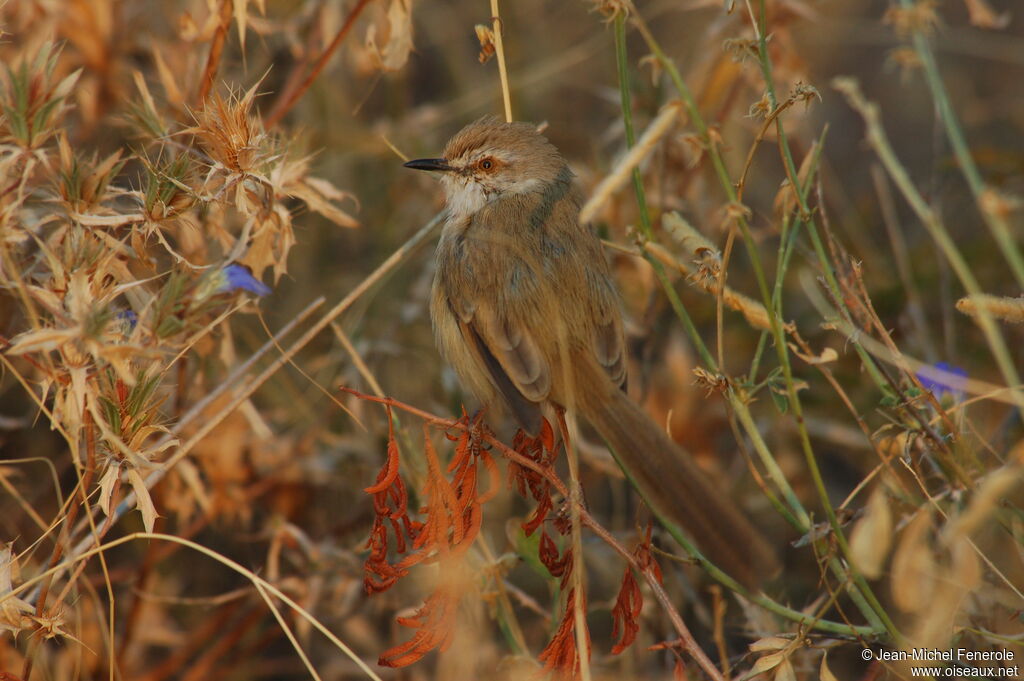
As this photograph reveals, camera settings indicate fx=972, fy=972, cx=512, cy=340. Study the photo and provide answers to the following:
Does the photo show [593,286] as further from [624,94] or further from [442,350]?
[624,94]

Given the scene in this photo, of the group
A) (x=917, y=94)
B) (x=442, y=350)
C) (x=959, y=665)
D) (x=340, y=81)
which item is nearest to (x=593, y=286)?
(x=442, y=350)

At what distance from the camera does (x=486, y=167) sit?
3.90 m

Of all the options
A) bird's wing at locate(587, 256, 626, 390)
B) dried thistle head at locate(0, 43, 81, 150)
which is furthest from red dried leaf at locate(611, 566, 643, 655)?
dried thistle head at locate(0, 43, 81, 150)

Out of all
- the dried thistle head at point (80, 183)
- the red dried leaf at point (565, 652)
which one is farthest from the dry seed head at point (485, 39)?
the red dried leaf at point (565, 652)

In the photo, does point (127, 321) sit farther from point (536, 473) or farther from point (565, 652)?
point (565, 652)

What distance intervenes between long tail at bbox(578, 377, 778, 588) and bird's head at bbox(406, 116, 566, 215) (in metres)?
1.27

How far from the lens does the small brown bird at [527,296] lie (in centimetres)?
316

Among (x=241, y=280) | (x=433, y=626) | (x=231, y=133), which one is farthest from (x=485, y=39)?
(x=433, y=626)

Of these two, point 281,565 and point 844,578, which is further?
point 281,565

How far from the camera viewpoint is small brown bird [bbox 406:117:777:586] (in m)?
3.16

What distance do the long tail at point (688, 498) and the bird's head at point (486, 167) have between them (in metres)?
1.27

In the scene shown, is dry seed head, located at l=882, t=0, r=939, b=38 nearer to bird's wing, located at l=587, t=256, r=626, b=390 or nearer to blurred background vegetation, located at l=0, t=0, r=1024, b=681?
blurred background vegetation, located at l=0, t=0, r=1024, b=681

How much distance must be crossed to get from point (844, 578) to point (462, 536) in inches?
39.9

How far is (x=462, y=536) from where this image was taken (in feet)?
8.70
